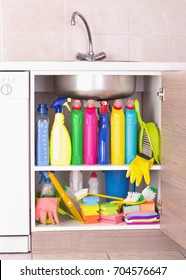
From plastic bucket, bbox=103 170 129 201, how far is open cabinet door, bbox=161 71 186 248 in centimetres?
28


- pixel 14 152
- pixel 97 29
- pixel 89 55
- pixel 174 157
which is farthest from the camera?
pixel 97 29

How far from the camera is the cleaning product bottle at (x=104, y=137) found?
290 centimetres

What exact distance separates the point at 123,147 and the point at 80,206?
1.10 feet

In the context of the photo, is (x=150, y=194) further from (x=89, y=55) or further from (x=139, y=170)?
(x=89, y=55)

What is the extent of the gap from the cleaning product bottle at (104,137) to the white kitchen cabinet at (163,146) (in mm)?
73

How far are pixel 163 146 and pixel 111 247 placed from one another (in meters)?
0.51

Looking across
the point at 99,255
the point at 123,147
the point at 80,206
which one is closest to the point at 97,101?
the point at 123,147

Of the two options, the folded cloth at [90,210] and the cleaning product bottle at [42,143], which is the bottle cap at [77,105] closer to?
the cleaning product bottle at [42,143]

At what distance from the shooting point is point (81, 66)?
9.11ft

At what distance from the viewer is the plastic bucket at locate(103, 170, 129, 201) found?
119 inches

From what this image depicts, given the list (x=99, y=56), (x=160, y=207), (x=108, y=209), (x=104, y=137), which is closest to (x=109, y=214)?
(x=108, y=209)

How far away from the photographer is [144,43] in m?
3.34

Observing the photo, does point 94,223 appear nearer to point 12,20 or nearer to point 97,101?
point 97,101

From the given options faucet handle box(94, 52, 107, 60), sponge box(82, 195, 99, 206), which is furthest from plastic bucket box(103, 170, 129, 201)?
faucet handle box(94, 52, 107, 60)
